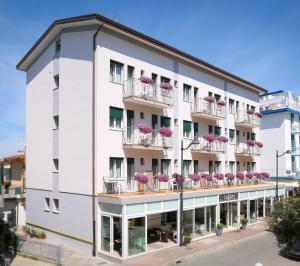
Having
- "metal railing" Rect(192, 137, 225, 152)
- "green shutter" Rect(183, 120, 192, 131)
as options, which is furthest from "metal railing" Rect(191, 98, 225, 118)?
"metal railing" Rect(192, 137, 225, 152)

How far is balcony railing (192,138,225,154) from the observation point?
26728 mm

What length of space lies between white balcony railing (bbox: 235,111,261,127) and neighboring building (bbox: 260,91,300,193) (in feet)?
31.0

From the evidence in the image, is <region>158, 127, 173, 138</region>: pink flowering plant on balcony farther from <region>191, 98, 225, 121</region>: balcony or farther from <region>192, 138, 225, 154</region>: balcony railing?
<region>191, 98, 225, 121</region>: balcony

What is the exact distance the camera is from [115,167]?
2072 centimetres

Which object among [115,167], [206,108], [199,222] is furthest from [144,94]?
[199,222]

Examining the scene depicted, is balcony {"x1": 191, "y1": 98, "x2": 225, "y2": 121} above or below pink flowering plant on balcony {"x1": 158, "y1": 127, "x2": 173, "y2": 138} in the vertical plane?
above

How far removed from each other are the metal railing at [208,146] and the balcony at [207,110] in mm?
1889

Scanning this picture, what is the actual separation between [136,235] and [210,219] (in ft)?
25.2

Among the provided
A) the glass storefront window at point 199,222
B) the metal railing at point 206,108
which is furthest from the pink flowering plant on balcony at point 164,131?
the glass storefront window at point 199,222

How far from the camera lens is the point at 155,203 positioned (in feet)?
64.3

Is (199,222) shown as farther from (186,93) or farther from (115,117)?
(186,93)

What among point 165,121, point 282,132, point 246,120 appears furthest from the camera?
point 282,132

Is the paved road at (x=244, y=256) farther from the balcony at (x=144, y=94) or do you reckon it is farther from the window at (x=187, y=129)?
the balcony at (x=144, y=94)

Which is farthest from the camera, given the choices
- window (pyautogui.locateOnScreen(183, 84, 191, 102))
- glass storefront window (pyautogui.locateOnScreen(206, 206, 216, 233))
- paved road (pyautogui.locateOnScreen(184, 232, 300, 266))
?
window (pyautogui.locateOnScreen(183, 84, 191, 102))
